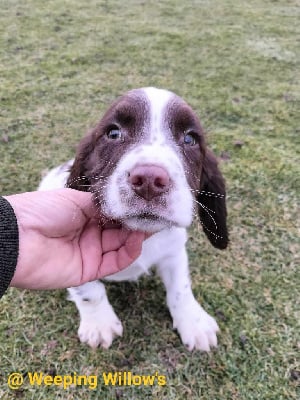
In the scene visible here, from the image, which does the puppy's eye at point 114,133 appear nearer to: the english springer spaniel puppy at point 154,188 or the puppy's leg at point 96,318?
the english springer spaniel puppy at point 154,188

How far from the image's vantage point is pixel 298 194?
4004 mm

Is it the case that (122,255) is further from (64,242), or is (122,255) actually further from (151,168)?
(151,168)

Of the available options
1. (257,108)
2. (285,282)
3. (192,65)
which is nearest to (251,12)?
(192,65)

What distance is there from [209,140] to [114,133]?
236 centimetres

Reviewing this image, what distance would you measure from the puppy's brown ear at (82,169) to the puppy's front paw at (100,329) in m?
0.84

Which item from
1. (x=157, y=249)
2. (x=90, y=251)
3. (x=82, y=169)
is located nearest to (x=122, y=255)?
(x=90, y=251)

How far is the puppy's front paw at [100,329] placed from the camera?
9.44 ft

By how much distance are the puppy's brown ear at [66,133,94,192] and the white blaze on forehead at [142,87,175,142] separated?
0.51m

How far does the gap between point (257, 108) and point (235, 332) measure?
3.16 meters

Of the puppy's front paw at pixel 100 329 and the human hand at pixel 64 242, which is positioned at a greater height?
the human hand at pixel 64 242

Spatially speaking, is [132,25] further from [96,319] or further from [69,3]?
[96,319]

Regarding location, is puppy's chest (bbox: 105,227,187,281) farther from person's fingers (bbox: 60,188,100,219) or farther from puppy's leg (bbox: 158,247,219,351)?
person's fingers (bbox: 60,188,100,219)

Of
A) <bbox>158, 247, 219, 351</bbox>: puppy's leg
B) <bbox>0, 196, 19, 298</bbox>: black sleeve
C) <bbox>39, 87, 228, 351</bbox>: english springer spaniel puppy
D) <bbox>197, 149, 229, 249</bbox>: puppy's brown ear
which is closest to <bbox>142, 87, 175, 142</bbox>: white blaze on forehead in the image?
<bbox>39, 87, 228, 351</bbox>: english springer spaniel puppy

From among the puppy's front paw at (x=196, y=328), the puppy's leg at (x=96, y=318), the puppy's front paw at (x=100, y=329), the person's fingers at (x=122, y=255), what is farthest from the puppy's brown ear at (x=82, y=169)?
the puppy's front paw at (x=196, y=328)
